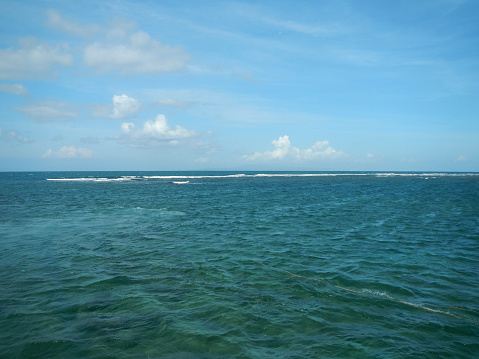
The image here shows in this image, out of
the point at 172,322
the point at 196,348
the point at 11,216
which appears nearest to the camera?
the point at 196,348

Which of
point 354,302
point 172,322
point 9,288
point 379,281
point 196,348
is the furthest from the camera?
point 379,281

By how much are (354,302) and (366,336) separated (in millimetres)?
2220

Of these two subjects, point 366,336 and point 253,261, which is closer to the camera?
point 366,336

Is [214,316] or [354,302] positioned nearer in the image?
Answer: [214,316]

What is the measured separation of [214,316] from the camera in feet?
31.3

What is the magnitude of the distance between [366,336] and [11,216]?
33.3 meters

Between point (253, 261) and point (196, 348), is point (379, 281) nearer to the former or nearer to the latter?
point (253, 261)

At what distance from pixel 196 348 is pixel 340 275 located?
7789 mm

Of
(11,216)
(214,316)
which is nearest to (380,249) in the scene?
(214,316)

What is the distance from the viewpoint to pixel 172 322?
912cm

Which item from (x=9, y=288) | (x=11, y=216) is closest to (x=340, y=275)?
(x=9, y=288)

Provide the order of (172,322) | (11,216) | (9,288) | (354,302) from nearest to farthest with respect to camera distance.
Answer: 1. (172,322)
2. (354,302)
3. (9,288)
4. (11,216)

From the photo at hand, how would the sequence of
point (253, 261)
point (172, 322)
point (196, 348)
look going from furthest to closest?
point (253, 261)
point (172, 322)
point (196, 348)

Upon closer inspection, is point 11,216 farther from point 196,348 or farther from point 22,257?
point 196,348
